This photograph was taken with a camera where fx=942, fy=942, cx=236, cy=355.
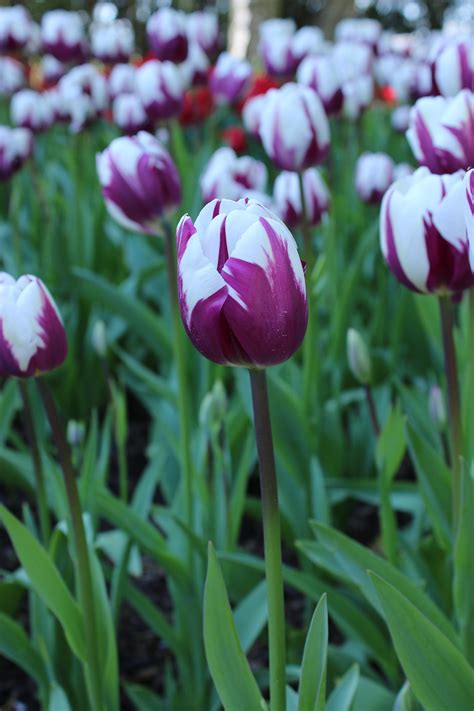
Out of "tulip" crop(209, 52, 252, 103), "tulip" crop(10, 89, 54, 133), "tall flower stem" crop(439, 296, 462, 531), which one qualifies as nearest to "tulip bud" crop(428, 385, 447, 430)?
"tall flower stem" crop(439, 296, 462, 531)

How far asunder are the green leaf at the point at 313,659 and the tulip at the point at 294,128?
79 centimetres

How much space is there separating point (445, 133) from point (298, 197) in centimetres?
69

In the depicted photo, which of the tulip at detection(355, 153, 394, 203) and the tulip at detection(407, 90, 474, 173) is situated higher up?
the tulip at detection(355, 153, 394, 203)

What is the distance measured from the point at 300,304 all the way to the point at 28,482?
104 centimetres

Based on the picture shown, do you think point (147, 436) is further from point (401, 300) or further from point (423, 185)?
point (423, 185)

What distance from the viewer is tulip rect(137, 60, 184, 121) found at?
2076 millimetres

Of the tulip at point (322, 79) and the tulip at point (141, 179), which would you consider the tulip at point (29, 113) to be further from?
the tulip at point (141, 179)

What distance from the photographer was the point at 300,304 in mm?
656

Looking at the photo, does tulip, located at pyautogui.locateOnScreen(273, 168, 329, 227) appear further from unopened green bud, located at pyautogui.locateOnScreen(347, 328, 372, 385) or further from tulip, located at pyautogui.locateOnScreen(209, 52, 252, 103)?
tulip, located at pyautogui.locateOnScreen(209, 52, 252, 103)

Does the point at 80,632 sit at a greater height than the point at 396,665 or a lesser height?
greater

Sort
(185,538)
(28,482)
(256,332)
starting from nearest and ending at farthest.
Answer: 1. (256,332)
2. (185,538)
3. (28,482)

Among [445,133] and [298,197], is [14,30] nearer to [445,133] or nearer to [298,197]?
[298,197]

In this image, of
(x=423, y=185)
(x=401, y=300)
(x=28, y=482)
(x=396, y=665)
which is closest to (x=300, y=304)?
(x=423, y=185)

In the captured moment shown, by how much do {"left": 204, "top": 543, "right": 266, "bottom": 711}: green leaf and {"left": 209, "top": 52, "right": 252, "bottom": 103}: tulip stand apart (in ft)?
7.54
